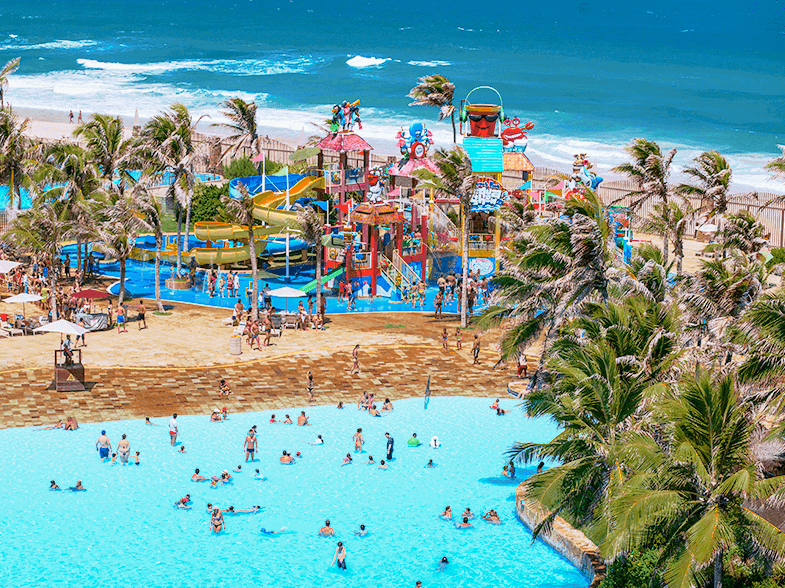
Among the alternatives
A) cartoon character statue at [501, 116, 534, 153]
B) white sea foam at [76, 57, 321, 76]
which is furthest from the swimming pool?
white sea foam at [76, 57, 321, 76]

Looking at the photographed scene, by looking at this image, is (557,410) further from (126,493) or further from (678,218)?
(678,218)

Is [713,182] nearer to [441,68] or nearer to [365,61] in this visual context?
[441,68]

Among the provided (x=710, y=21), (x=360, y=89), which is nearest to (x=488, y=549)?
(x=360, y=89)

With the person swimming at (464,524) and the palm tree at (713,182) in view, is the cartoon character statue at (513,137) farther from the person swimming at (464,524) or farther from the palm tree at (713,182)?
the person swimming at (464,524)

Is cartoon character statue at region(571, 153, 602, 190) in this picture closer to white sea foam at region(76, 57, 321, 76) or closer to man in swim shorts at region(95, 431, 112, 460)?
man in swim shorts at region(95, 431, 112, 460)

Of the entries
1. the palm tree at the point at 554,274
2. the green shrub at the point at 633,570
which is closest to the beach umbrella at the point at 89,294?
the palm tree at the point at 554,274
